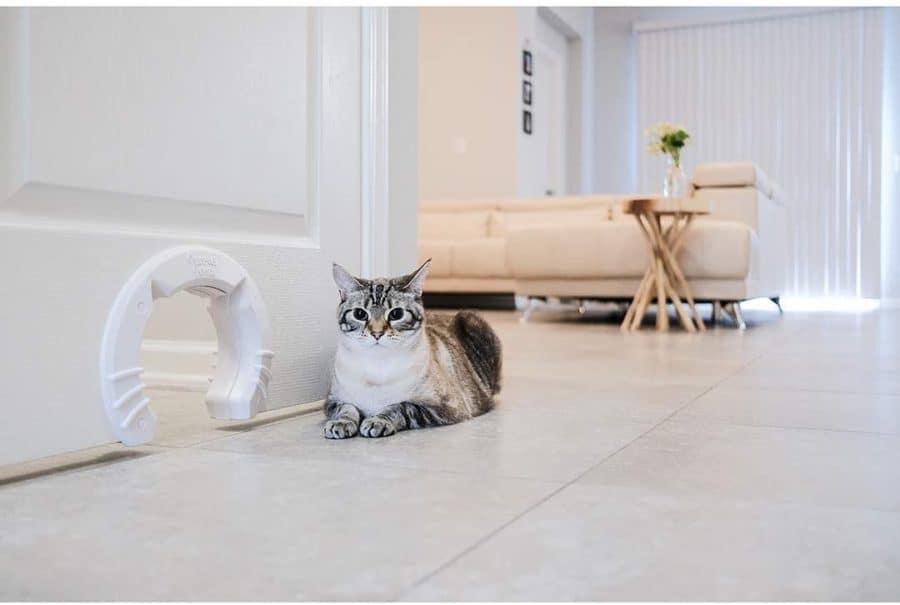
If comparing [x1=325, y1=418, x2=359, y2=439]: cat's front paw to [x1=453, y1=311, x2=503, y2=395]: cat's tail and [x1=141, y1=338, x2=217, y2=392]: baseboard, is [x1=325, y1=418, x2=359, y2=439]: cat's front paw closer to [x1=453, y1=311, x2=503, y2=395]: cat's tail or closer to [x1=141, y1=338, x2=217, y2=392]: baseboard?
[x1=453, y1=311, x2=503, y2=395]: cat's tail

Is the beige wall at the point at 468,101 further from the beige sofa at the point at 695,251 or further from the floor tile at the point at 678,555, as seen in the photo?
the floor tile at the point at 678,555

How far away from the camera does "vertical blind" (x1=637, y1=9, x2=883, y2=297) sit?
8406 millimetres

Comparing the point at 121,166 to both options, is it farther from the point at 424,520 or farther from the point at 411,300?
the point at 424,520

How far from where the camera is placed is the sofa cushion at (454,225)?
22.9ft

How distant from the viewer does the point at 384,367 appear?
1554mm

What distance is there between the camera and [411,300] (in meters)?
1.58

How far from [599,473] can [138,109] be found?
849 millimetres

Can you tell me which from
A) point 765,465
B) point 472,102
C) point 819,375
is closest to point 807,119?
point 472,102

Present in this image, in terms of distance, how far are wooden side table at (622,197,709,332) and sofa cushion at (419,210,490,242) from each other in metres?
2.36

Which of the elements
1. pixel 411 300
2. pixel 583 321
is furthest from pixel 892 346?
pixel 411 300

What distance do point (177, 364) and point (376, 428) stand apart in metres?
0.87

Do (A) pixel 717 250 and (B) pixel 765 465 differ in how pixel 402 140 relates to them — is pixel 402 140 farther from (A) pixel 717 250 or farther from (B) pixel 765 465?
(A) pixel 717 250

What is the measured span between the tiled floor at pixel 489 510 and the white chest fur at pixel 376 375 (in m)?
0.10

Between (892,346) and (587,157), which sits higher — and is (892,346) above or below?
below
